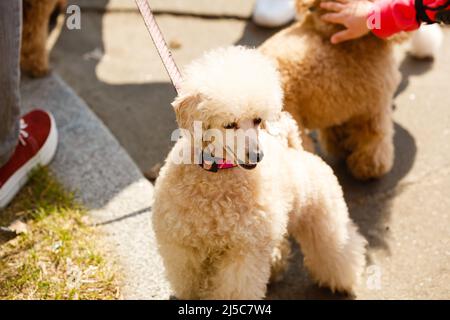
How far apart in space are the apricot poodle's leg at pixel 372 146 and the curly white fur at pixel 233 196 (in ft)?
2.27

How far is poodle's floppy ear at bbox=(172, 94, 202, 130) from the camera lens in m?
1.77

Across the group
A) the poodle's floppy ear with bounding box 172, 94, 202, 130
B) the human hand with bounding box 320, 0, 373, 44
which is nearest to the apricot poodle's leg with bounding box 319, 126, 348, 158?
the human hand with bounding box 320, 0, 373, 44

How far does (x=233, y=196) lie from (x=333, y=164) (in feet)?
4.51

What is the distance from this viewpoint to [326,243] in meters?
2.38

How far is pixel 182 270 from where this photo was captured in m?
2.10

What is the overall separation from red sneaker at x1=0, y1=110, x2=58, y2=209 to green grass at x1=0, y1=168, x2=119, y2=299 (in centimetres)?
5

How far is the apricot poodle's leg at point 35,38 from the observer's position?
10.6 ft

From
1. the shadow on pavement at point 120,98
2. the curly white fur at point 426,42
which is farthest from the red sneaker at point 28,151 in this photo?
the curly white fur at point 426,42

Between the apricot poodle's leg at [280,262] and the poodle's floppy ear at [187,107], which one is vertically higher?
the poodle's floppy ear at [187,107]

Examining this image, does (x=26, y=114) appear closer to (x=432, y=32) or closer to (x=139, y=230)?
(x=139, y=230)

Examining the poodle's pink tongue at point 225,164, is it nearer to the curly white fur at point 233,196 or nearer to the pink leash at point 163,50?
the curly white fur at point 233,196

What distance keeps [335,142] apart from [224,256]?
1.36 m

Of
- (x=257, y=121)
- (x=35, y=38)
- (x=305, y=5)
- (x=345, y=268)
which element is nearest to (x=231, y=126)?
(x=257, y=121)

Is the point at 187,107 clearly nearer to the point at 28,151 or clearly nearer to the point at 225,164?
the point at 225,164
